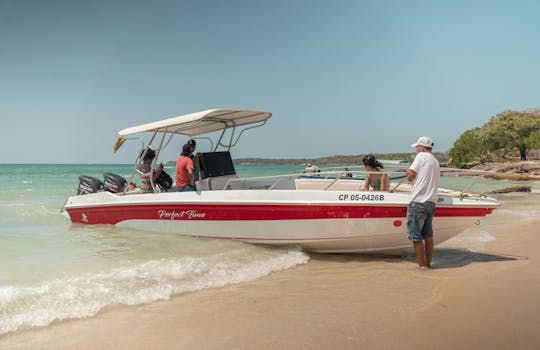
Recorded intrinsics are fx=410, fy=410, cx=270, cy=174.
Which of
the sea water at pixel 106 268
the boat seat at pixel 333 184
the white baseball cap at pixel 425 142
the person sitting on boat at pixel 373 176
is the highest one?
the white baseball cap at pixel 425 142

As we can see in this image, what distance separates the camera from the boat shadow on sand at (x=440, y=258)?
6145 mm

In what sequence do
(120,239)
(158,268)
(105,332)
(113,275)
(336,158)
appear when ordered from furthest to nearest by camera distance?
(336,158) < (120,239) < (158,268) < (113,275) < (105,332)

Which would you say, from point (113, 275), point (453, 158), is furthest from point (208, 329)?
point (453, 158)

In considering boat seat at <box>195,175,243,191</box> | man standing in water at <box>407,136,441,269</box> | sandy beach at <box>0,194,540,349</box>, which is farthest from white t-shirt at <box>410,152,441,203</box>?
boat seat at <box>195,175,243,191</box>

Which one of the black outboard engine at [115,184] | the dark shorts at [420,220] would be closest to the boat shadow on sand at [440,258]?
the dark shorts at [420,220]

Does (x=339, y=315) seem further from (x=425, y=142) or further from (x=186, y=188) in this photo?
(x=186, y=188)

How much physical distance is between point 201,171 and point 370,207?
3351 millimetres

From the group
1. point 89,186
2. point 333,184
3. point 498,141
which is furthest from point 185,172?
point 498,141

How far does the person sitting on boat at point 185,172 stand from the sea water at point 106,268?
3.04ft

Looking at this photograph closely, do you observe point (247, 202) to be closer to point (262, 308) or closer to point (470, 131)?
point (262, 308)

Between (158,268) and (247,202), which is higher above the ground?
(247,202)

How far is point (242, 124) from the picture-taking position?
888 cm

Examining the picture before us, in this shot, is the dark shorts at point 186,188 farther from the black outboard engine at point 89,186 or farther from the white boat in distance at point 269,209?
the black outboard engine at point 89,186

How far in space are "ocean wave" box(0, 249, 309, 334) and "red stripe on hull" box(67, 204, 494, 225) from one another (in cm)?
64
